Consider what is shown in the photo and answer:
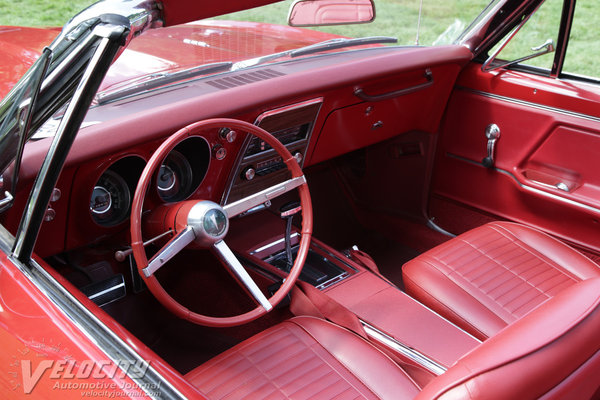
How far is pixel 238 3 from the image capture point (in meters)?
1.12

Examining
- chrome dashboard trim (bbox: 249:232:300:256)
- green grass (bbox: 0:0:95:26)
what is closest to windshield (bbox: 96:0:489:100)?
chrome dashboard trim (bbox: 249:232:300:256)

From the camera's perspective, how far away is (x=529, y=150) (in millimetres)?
2543

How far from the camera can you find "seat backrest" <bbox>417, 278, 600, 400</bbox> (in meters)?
1.00

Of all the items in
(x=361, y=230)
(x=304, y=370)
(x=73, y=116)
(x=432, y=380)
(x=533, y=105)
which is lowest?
(x=361, y=230)

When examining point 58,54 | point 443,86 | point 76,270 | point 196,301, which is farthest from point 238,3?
point 443,86

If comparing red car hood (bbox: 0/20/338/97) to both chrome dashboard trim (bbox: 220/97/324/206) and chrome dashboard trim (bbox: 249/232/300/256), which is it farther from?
chrome dashboard trim (bbox: 249/232/300/256)

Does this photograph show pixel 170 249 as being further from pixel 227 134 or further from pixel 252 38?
pixel 252 38

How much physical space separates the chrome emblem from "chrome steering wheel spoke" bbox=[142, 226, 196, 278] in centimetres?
4

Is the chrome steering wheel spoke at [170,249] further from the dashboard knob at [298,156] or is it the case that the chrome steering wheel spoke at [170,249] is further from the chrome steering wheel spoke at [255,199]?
the dashboard knob at [298,156]

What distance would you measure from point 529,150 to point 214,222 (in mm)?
1618

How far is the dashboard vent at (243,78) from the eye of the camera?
6.40 ft

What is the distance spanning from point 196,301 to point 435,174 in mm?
Answer: 1361

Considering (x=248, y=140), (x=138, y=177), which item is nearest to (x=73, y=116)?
(x=138, y=177)

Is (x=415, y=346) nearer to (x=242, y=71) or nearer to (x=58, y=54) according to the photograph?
(x=242, y=71)
